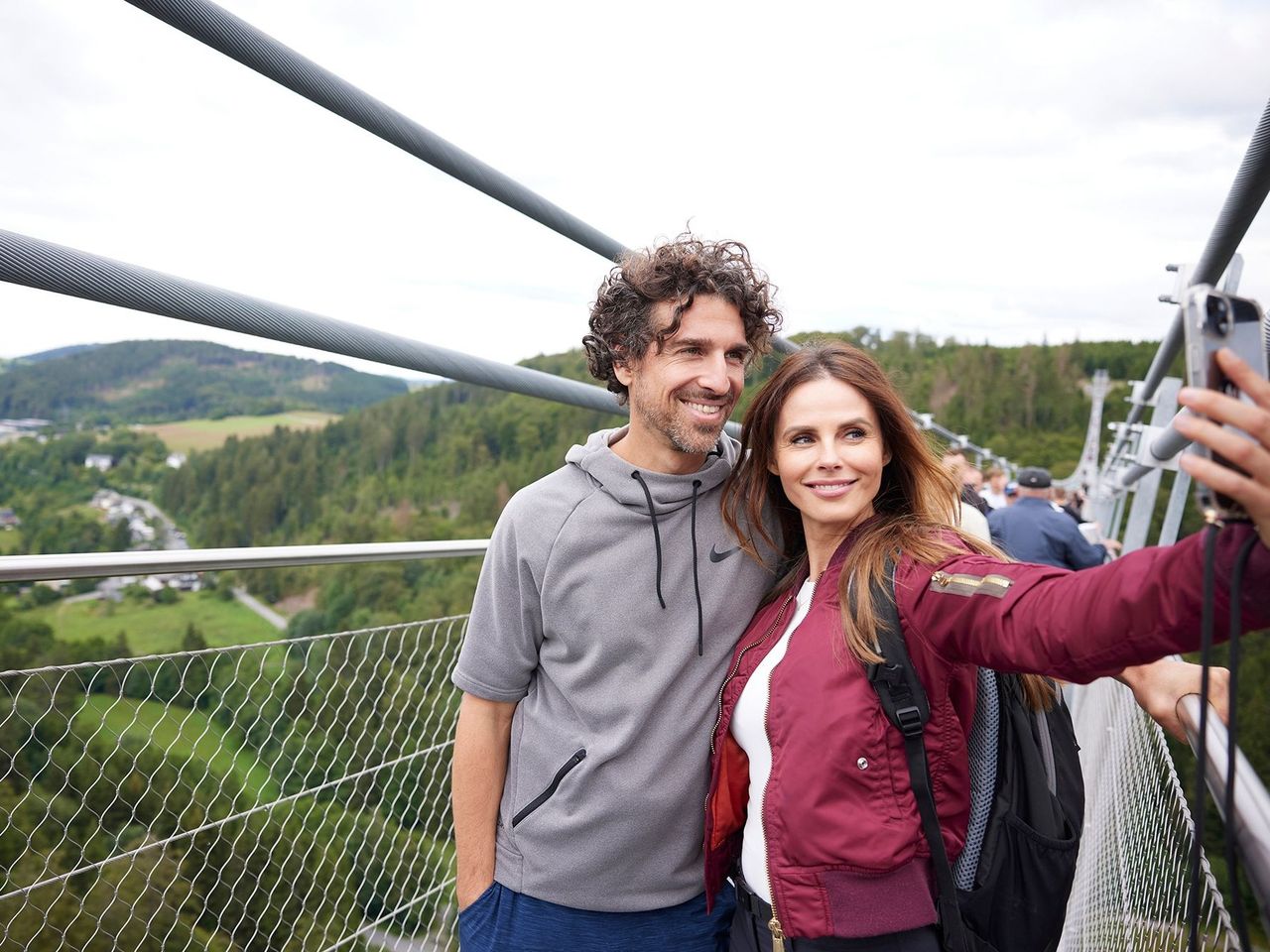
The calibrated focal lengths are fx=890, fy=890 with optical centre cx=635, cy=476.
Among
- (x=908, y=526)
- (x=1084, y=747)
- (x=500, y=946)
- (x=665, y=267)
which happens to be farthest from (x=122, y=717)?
(x=1084, y=747)

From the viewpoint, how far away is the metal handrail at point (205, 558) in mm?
1409

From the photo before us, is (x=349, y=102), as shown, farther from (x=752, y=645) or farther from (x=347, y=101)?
(x=752, y=645)

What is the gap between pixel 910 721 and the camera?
4.08ft

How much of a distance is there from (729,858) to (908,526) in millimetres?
665

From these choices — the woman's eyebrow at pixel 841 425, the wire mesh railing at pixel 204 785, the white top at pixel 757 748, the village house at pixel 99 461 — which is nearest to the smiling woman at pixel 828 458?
the woman's eyebrow at pixel 841 425

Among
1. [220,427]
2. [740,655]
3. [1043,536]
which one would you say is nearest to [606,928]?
[740,655]

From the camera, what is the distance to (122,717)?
172 centimetres

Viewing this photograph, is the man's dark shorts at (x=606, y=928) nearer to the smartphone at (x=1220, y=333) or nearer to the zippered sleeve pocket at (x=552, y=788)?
the zippered sleeve pocket at (x=552, y=788)

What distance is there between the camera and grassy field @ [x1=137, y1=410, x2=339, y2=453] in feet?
186

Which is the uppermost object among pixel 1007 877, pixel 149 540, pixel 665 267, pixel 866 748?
pixel 665 267

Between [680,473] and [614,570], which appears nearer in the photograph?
[614,570]

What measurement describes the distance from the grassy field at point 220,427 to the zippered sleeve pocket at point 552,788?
60.1 metres

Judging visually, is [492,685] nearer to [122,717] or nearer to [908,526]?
[122,717]

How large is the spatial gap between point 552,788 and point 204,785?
905 millimetres
